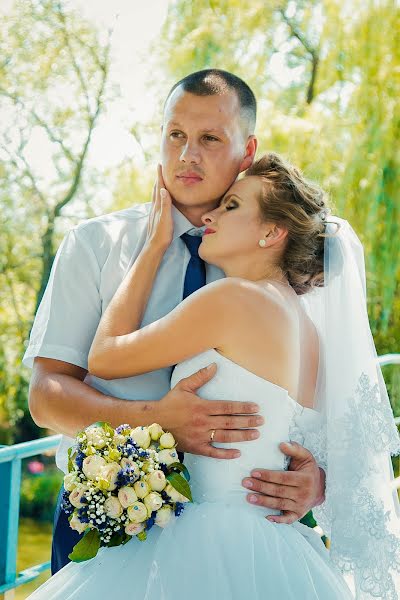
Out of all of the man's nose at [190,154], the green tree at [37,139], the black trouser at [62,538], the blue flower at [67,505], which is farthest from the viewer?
the green tree at [37,139]

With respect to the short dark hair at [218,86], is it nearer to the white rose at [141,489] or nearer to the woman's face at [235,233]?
the woman's face at [235,233]

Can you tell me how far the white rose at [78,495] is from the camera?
65.9 inches

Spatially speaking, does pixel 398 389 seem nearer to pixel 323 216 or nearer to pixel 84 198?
pixel 323 216

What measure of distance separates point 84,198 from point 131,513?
1075cm

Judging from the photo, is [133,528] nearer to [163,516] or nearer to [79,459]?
[163,516]

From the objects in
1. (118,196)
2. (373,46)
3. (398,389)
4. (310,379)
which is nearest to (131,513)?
(310,379)

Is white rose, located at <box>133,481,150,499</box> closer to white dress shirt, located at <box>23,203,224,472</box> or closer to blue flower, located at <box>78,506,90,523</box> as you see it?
blue flower, located at <box>78,506,90,523</box>

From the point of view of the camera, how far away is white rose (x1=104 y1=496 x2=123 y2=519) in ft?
5.44

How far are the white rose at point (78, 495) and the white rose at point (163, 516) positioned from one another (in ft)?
0.53

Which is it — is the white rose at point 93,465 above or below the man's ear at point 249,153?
below

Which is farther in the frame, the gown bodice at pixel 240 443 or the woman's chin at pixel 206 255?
the woman's chin at pixel 206 255

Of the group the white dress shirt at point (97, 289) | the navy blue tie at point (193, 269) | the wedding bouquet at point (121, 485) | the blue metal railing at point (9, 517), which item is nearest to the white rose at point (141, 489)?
the wedding bouquet at point (121, 485)

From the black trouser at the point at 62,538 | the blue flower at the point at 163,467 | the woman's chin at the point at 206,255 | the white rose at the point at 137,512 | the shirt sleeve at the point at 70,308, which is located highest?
the woman's chin at the point at 206,255

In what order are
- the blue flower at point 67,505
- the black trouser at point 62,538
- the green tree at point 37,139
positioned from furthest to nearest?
the green tree at point 37,139 < the black trouser at point 62,538 < the blue flower at point 67,505
